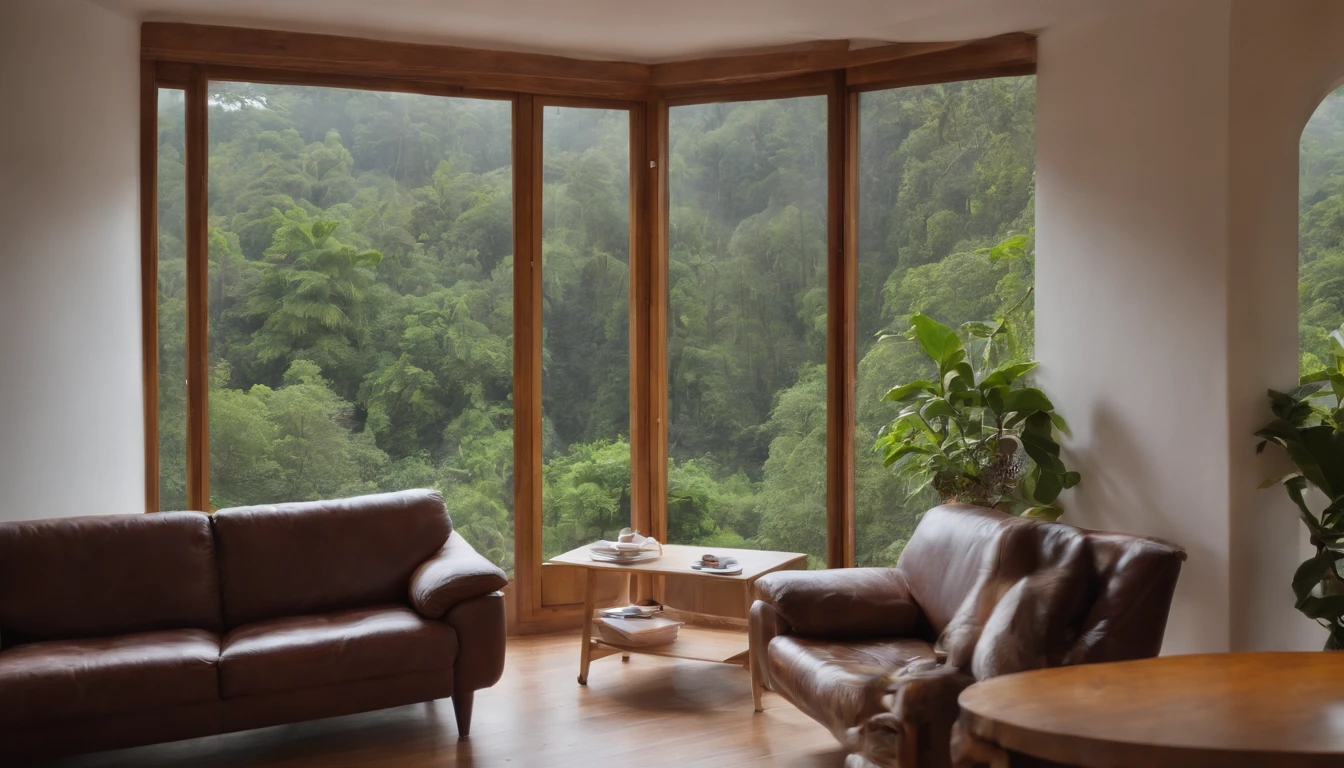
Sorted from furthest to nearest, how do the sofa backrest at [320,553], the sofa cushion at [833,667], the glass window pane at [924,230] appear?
the glass window pane at [924,230], the sofa backrest at [320,553], the sofa cushion at [833,667]

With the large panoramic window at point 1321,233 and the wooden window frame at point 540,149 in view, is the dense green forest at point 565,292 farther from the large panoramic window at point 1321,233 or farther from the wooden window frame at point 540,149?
the large panoramic window at point 1321,233

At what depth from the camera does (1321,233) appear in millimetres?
4066

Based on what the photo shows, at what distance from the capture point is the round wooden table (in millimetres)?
1521

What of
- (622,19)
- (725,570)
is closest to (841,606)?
(725,570)

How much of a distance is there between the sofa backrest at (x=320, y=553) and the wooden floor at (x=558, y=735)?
464 mm

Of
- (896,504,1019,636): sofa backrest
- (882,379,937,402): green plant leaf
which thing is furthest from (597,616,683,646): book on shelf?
(882,379,937,402): green plant leaf

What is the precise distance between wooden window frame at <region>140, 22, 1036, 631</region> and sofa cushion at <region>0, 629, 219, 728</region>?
1.33 m

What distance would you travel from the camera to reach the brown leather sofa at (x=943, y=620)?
5.44ft

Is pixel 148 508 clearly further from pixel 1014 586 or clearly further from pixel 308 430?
pixel 1014 586

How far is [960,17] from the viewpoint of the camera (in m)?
4.29

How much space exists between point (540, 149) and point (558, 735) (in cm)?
284

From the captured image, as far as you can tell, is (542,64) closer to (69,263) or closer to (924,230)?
(924,230)

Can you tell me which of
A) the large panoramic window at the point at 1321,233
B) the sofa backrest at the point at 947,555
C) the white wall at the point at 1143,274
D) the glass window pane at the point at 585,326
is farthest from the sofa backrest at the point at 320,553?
the large panoramic window at the point at 1321,233

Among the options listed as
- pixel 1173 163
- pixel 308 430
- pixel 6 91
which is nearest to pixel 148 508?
pixel 308 430
